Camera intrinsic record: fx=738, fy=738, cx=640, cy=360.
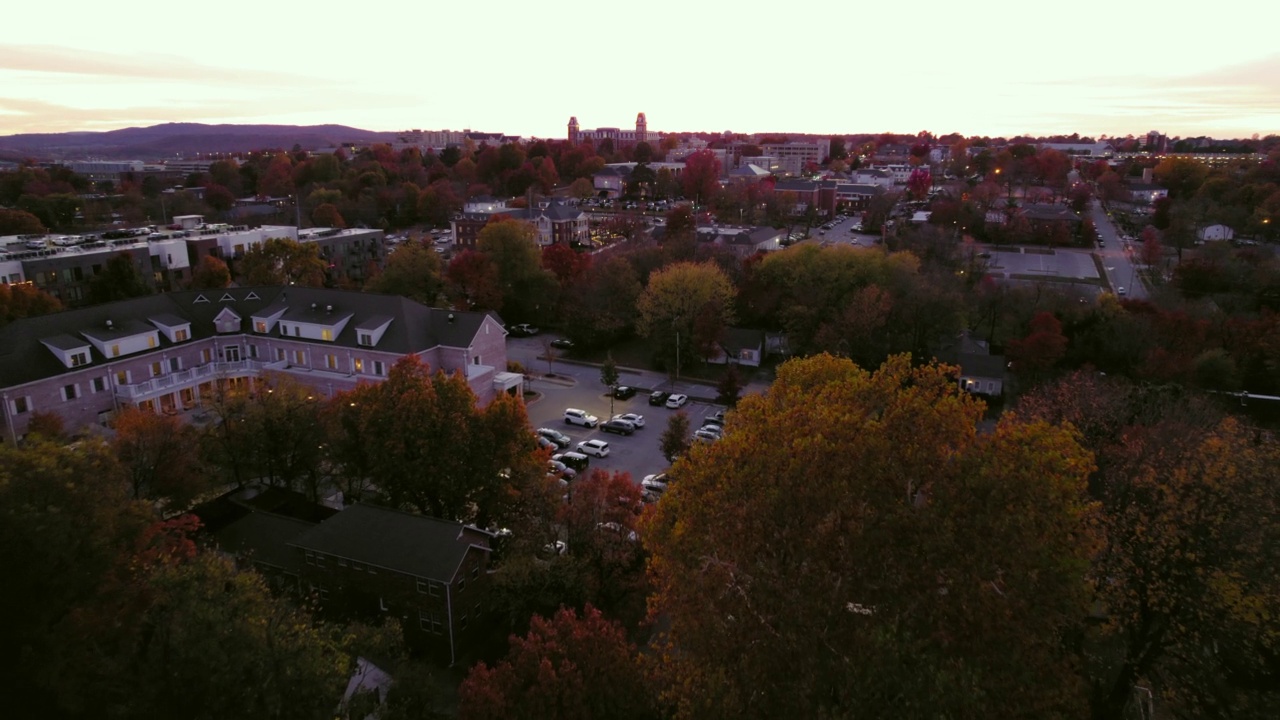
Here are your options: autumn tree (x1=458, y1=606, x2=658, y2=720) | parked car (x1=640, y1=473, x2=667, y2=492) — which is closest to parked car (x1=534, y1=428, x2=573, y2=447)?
parked car (x1=640, y1=473, x2=667, y2=492)

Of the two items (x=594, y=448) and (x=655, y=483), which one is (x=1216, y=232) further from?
(x=655, y=483)

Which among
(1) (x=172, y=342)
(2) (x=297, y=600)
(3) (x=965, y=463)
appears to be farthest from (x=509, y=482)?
(1) (x=172, y=342)

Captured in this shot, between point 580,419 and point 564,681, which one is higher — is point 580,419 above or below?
below

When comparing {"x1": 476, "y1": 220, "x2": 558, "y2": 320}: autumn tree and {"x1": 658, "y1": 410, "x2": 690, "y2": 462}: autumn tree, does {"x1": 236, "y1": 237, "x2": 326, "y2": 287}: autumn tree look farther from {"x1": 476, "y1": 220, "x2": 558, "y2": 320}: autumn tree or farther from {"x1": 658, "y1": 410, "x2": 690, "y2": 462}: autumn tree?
{"x1": 658, "y1": 410, "x2": 690, "y2": 462}: autumn tree

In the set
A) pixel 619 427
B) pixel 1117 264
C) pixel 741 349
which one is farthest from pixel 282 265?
pixel 1117 264

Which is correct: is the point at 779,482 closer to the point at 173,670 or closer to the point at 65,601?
the point at 173,670

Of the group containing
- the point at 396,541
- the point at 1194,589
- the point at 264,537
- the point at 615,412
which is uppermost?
the point at 1194,589
